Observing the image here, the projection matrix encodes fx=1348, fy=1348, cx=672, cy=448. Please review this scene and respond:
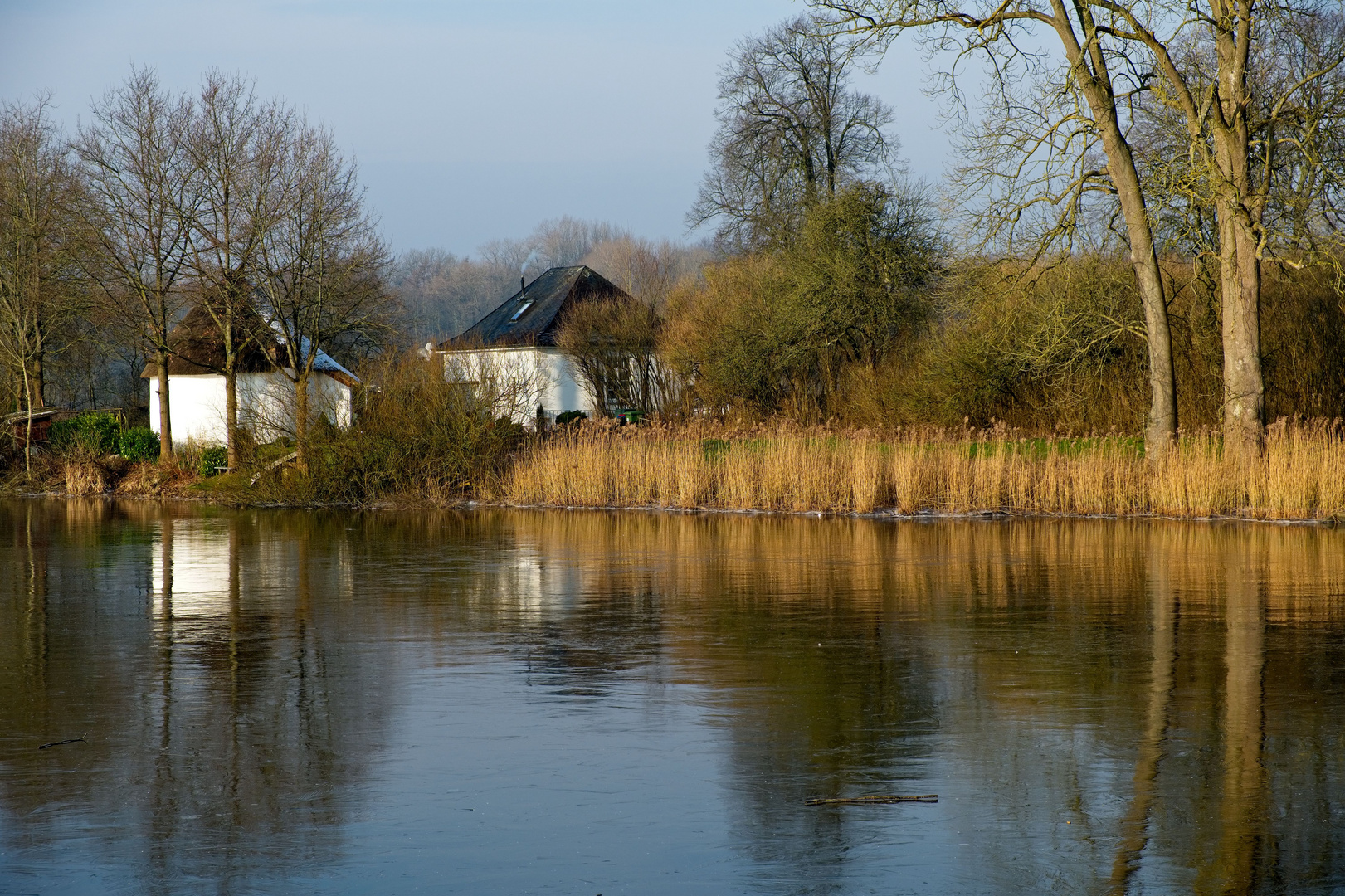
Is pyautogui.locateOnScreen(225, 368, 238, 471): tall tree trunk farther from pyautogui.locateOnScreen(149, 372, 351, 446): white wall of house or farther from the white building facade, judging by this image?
pyautogui.locateOnScreen(149, 372, 351, 446): white wall of house

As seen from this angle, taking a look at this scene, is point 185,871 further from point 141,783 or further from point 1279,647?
point 1279,647

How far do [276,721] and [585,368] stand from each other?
39.6 meters

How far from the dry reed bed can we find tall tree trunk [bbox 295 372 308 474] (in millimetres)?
4384

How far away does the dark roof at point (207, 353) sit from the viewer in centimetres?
4016

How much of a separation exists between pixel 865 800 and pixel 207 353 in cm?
4140

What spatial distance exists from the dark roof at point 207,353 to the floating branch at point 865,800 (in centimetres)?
3429

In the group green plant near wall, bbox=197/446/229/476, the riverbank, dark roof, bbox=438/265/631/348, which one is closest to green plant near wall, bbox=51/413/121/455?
green plant near wall, bbox=197/446/229/476

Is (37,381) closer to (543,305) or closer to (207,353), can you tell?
(207,353)

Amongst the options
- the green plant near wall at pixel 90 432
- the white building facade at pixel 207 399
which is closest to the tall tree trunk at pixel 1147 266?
the white building facade at pixel 207 399

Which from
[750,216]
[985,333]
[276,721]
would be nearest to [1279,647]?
[276,721]

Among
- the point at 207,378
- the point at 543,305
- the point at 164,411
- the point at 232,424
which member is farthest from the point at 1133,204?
the point at 543,305

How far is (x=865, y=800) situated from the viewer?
6156 millimetres

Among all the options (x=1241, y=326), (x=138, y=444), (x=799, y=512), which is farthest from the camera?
(x=138, y=444)

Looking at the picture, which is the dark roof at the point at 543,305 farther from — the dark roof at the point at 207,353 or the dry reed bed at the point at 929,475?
the dry reed bed at the point at 929,475
